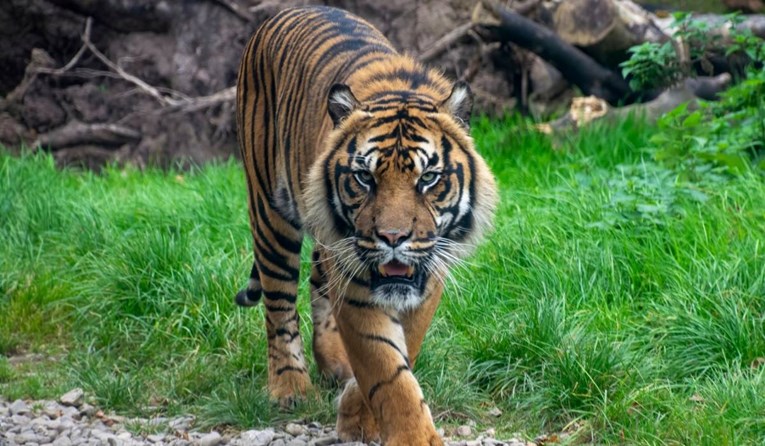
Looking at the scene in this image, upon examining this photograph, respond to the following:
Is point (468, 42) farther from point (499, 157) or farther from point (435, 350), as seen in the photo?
point (435, 350)

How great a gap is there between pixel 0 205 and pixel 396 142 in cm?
389

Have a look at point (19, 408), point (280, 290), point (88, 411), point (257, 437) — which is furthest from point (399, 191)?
point (19, 408)

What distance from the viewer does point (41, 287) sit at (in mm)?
6055

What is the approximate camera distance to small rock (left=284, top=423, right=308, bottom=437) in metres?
4.51

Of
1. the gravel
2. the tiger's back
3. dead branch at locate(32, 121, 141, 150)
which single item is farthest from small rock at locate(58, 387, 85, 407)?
dead branch at locate(32, 121, 141, 150)

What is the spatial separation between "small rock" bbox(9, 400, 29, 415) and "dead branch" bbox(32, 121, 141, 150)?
4.48 metres

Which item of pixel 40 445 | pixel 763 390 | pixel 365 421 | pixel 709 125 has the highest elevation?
pixel 709 125

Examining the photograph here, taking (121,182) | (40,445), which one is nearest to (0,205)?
Answer: (121,182)

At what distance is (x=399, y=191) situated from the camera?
3.80 metres

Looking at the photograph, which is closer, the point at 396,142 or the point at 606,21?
the point at 396,142

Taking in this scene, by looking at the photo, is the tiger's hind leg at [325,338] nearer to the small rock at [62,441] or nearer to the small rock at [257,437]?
the small rock at [257,437]

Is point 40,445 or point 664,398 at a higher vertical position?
point 664,398

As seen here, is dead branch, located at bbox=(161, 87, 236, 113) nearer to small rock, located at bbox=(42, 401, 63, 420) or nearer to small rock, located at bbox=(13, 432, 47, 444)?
small rock, located at bbox=(42, 401, 63, 420)

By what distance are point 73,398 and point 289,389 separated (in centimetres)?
96
